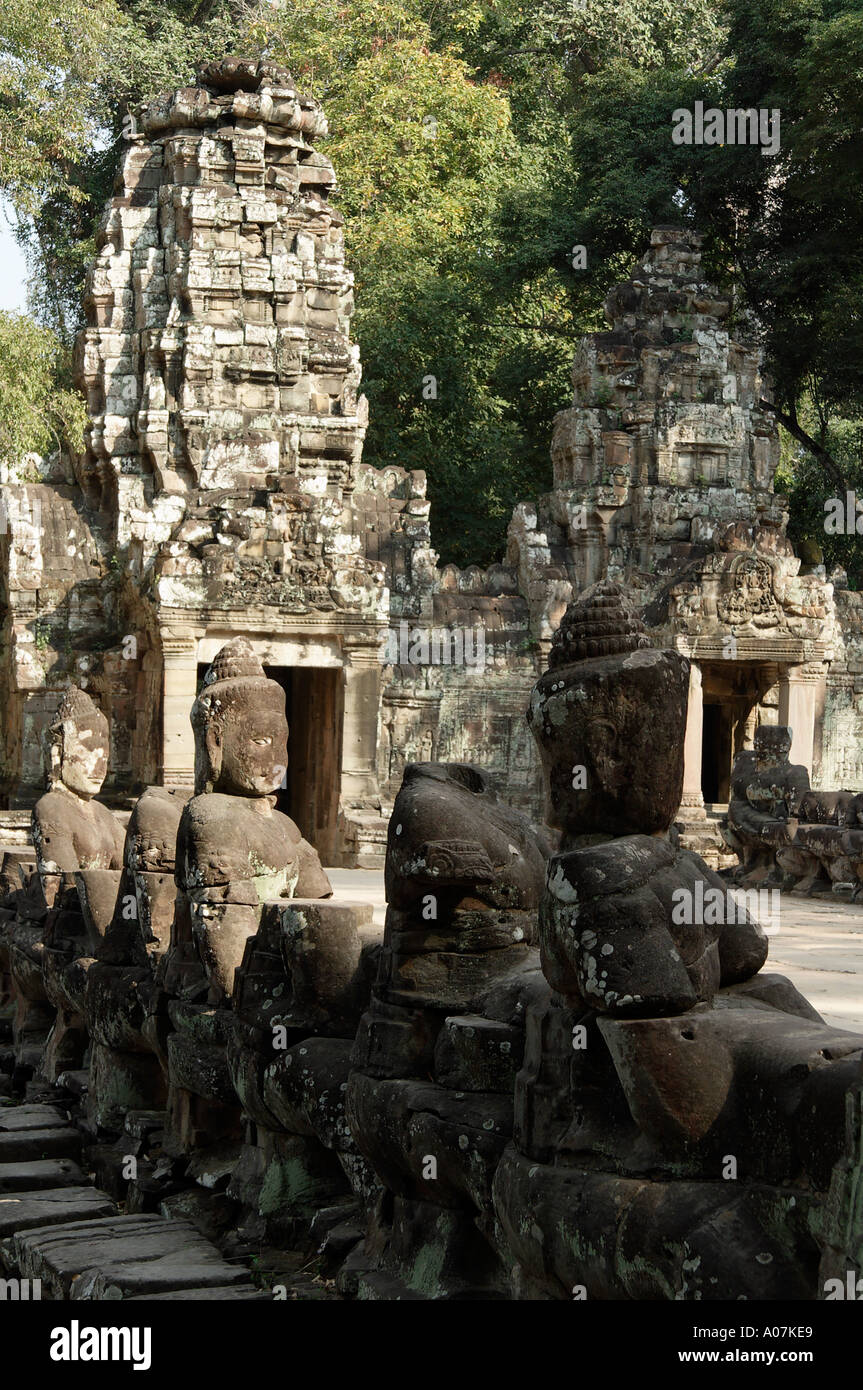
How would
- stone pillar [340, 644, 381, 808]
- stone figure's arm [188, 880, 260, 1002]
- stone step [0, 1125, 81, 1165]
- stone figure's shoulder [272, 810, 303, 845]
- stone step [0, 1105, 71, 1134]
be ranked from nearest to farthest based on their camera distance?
stone figure's arm [188, 880, 260, 1002] < stone figure's shoulder [272, 810, 303, 845] < stone step [0, 1125, 81, 1165] < stone step [0, 1105, 71, 1134] < stone pillar [340, 644, 381, 808]

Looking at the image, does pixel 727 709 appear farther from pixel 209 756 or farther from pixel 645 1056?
pixel 645 1056

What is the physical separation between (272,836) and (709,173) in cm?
2381

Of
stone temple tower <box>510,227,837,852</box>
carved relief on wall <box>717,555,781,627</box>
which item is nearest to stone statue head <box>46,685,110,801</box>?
stone temple tower <box>510,227,837,852</box>

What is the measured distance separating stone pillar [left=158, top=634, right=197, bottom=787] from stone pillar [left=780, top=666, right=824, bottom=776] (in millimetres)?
7320

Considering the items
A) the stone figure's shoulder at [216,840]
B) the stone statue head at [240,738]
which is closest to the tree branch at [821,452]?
the stone statue head at [240,738]

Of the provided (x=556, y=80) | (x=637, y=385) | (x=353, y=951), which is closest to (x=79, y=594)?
(x=637, y=385)

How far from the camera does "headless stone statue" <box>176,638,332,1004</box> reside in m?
5.91

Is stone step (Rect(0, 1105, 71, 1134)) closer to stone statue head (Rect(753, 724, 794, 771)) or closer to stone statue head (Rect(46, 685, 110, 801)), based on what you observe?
stone statue head (Rect(46, 685, 110, 801))

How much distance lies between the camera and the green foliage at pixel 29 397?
22438 mm

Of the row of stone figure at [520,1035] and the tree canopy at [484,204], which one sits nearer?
the row of stone figure at [520,1035]

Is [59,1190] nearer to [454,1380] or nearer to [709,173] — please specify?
[454,1380]

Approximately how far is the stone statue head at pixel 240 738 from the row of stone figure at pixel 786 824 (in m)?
7.79

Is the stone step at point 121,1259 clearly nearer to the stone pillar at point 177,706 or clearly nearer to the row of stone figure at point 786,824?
the row of stone figure at point 786,824

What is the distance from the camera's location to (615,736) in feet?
12.5
